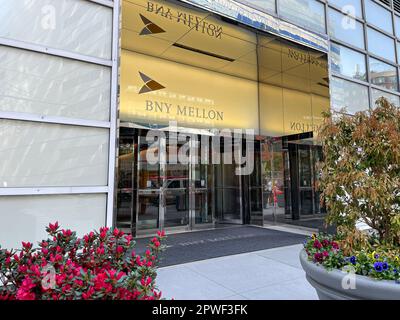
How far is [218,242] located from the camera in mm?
5953

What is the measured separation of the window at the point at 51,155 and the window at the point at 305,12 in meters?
4.56

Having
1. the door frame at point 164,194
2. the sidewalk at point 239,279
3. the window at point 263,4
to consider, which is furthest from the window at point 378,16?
the sidewalk at point 239,279

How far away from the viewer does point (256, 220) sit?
26.1ft

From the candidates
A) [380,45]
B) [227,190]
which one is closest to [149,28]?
[227,190]

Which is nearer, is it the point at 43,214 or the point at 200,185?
the point at 43,214

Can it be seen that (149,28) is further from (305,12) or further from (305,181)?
(305,181)

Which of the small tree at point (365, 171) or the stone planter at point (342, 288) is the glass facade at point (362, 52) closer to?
the small tree at point (365, 171)

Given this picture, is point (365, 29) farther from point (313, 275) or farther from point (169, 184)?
point (313, 275)

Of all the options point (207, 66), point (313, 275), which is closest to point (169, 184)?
point (207, 66)

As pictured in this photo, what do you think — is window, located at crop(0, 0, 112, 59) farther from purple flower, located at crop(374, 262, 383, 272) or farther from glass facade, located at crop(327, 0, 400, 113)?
glass facade, located at crop(327, 0, 400, 113)

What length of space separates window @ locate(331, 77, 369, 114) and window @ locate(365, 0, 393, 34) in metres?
2.03

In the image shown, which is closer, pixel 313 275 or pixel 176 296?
pixel 313 275

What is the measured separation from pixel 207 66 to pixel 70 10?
4303 mm

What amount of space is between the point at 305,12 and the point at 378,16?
3.22 m
